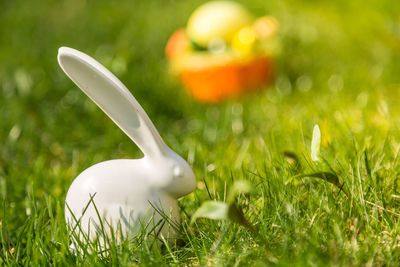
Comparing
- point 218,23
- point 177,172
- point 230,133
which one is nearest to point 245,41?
point 218,23

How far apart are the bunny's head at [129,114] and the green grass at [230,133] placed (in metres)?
0.07

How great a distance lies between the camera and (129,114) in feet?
4.28

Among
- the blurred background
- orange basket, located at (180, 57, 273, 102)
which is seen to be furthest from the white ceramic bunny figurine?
orange basket, located at (180, 57, 273, 102)

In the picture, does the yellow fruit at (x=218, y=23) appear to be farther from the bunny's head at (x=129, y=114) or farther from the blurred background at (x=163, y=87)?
Result: the bunny's head at (x=129, y=114)

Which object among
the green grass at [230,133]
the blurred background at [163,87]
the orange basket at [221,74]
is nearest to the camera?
the green grass at [230,133]

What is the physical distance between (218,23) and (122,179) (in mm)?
1505

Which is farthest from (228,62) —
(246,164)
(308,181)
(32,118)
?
(308,181)

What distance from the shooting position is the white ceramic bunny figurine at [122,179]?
4.21 feet

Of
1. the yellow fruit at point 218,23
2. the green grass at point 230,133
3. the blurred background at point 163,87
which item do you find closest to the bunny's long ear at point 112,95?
the green grass at point 230,133

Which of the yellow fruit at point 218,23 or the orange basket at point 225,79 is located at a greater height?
the yellow fruit at point 218,23

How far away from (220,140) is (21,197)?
2.08 feet

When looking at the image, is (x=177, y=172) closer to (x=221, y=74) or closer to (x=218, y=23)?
(x=221, y=74)

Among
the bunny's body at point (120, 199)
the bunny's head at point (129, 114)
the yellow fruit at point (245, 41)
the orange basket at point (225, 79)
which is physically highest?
the bunny's head at point (129, 114)

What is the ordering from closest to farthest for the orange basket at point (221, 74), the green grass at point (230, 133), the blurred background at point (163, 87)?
the green grass at point (230, 133), the blurred background at point (163, 87), the orange basket at point (221, 74)
